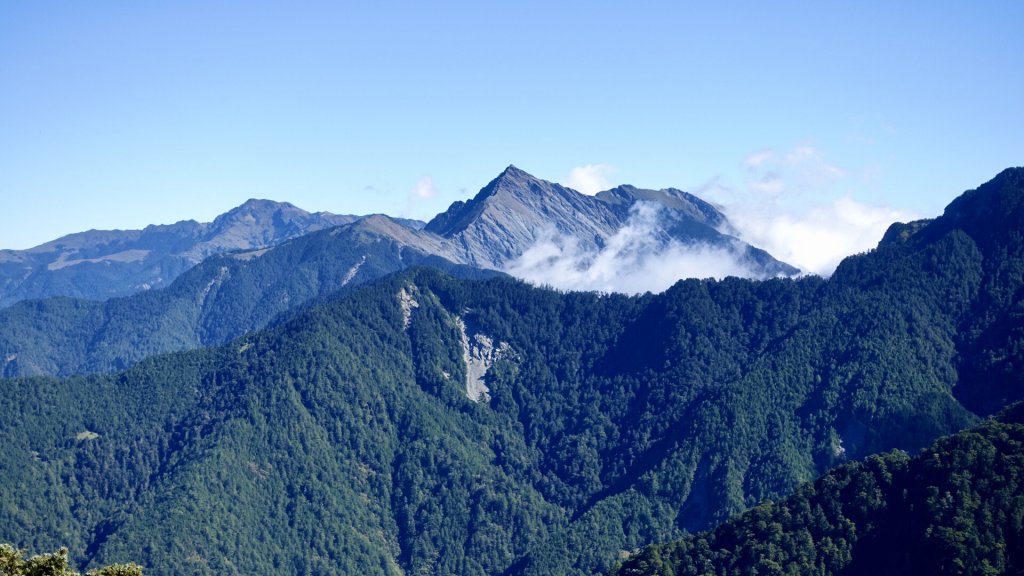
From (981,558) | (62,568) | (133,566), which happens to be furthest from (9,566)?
(981,558)

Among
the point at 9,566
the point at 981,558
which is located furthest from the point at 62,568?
the point at 981,558

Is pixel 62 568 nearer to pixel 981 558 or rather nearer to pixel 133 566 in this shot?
pixel 133 566

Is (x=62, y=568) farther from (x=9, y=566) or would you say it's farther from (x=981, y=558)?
(x=981, y=558)

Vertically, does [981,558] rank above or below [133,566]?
above

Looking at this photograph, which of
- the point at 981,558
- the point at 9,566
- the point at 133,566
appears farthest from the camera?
the point at 981,558

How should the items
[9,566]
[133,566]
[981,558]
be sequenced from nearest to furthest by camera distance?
[9,566], [133,566], [981,558]

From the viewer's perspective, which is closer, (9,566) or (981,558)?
(9,566)

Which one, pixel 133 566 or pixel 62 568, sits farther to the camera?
pixel 133 566

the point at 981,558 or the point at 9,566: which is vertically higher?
the point at 981,558
